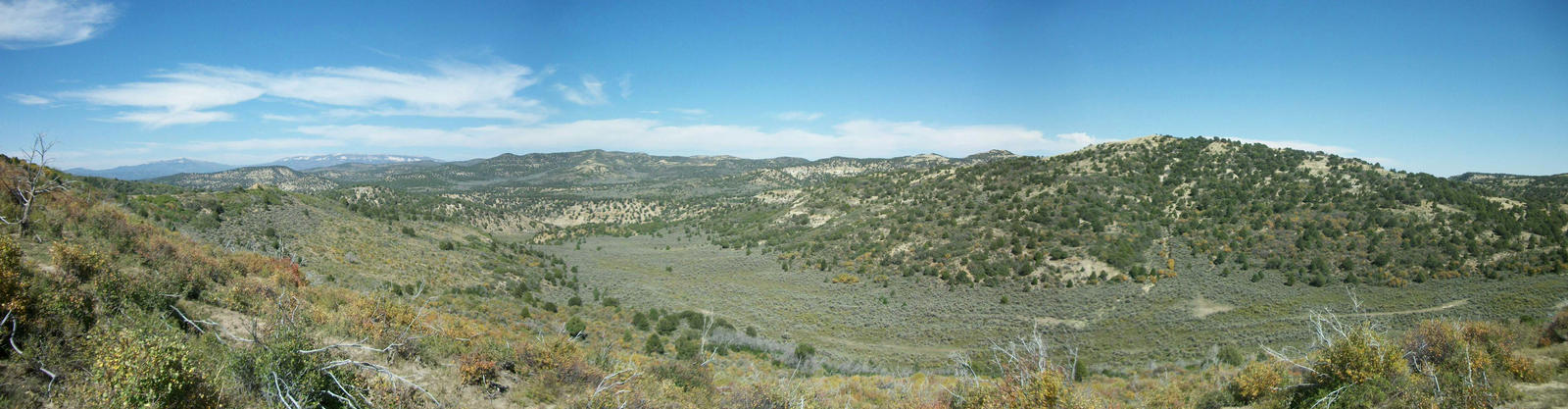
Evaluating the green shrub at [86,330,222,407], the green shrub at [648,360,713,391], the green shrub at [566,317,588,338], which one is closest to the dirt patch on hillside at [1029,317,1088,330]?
the green shrub at [648,360,713,391]

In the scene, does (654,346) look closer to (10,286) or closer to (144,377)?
(10,286)

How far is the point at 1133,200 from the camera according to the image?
113 feet

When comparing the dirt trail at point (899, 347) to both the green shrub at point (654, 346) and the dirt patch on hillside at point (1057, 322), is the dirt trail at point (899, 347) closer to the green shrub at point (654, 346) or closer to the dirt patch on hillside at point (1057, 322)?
the dirt patch on hillside at point (1057, 322)

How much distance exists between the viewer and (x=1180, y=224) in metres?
30.8

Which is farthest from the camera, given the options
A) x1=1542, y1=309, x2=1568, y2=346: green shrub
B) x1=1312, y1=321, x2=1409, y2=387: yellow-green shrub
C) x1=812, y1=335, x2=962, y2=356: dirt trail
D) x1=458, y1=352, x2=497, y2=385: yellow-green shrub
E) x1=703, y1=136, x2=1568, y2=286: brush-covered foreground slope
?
x1=703, y1=136, x2=1568, y2=286: brush-covered foreground slope

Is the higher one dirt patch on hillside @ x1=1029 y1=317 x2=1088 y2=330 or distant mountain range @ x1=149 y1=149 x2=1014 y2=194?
distant mountain range @ x1=149 y1=149 x2=1014 y2=194

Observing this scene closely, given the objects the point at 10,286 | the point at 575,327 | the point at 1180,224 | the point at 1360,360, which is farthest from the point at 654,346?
the point at 1180,224

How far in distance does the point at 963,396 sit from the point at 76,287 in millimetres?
11819

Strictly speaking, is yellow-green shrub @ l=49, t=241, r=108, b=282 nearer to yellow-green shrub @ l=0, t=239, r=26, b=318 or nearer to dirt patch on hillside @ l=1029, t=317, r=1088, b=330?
yellow-green shrub @ l=0, t=239, r=26, b=318

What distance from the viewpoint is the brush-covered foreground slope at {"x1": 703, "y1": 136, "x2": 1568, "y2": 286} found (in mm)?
23891

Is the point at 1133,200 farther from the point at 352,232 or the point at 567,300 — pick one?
the point at 352,232

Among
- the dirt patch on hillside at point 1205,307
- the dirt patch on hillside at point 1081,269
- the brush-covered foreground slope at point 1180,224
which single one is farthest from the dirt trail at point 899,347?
the dirt patch on hillside at point 1081,269

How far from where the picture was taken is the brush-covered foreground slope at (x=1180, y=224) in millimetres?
23891

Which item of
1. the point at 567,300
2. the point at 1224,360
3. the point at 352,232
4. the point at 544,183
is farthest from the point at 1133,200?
the point at 544,183
